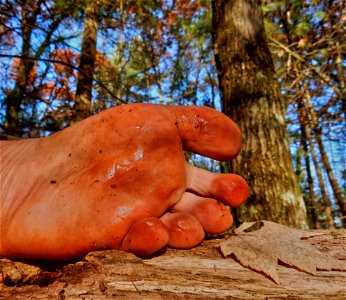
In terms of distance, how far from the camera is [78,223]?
72cm

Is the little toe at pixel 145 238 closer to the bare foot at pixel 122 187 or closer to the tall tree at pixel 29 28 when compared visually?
the bare foot at pixel 122 187

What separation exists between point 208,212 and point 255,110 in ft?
3.81

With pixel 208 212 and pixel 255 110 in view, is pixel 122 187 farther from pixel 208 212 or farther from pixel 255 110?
pixel 255 110

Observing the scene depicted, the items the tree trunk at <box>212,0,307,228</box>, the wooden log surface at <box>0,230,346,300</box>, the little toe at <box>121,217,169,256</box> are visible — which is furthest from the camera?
the tree trunk at <box>212,0,307,228</box>

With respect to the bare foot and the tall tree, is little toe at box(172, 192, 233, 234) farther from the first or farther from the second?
the tall tree

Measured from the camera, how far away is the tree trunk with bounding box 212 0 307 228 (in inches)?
66.9

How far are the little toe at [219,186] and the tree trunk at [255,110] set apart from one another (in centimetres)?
90

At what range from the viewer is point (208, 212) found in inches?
32.6

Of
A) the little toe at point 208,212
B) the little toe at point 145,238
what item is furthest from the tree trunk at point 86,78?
the little toe at point 145,238

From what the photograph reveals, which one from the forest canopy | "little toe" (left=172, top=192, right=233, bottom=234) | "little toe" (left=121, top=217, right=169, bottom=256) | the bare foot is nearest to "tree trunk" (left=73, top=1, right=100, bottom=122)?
the forest canopy

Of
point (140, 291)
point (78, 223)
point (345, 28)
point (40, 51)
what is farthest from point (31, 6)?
point (345, 28)

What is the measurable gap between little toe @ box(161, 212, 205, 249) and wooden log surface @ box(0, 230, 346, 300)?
0.12ft

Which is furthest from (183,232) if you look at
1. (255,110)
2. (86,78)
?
(86,78)

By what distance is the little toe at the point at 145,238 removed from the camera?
672 millimetres
